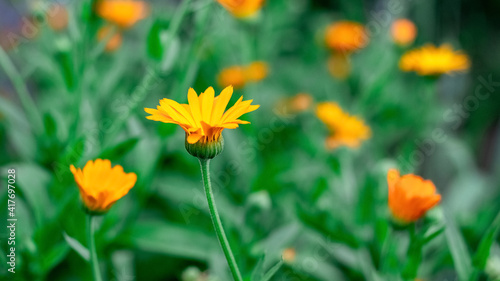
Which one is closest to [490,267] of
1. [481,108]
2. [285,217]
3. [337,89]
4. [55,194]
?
[285,217]

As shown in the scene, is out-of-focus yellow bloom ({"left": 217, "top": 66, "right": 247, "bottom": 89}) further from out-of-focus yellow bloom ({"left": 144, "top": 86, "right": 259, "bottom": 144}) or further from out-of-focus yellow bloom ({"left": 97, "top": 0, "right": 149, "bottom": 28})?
out-of-focus yellow bloom ({"left": 144, "top": 86, "right": 259, "bottom": 144})

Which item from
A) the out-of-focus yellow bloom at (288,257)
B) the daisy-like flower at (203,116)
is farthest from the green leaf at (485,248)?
the daisy-like flower at (203,116)

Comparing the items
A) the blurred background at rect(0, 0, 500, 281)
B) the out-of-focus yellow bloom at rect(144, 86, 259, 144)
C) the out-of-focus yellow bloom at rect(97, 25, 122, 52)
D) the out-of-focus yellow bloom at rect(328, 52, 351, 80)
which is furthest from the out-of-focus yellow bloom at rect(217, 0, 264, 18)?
the out-of-focus yellow bloom at rect(328, 52, 351, 80)

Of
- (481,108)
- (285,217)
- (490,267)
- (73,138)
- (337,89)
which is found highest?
(337,89)

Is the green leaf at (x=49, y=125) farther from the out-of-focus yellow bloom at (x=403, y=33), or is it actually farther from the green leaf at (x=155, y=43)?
the out-of-focus yellow bloom at (x=403, y=33)

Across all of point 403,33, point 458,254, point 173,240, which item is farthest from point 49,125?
point 403,33

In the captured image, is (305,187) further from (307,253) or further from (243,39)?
(243,39)

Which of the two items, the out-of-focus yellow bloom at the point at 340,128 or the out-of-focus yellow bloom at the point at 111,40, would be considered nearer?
the out-of-focus yellow bloom at the point at 340,128
